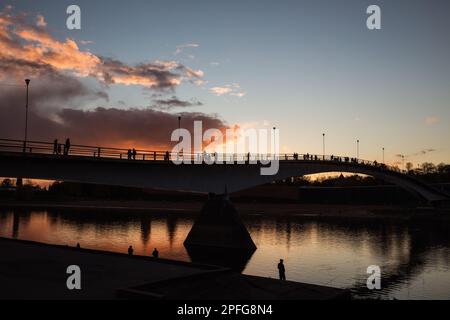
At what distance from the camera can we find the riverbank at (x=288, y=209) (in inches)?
3846

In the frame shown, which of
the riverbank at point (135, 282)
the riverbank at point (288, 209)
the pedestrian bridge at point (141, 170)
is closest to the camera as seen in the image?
the riverbank at point (135, 282)

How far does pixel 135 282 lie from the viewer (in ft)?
63.5

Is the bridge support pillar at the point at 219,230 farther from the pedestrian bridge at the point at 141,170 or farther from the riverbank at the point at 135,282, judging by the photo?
the riverbank at the point at 135,282

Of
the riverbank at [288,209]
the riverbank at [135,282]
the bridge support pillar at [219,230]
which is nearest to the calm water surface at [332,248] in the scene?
the bridge support pillar at [219,230]

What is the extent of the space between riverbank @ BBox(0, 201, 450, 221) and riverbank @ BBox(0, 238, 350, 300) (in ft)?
267

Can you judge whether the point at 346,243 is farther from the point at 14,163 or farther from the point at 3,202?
the point at 3,202

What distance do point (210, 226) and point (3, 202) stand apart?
5190 inches

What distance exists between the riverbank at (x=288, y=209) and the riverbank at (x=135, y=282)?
81.3m

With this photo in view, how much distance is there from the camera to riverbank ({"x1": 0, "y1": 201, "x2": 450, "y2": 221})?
97.7 metres

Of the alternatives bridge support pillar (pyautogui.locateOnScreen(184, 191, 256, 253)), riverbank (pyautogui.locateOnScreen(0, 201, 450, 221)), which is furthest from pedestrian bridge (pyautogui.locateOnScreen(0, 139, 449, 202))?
riverbank (pyautogui.locateOnScreen(0, 201, 450, 221))

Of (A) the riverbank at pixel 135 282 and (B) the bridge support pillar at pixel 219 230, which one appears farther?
(B) the bridge support pillar at pixel 219 230

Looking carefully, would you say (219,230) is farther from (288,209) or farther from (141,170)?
(288,209)

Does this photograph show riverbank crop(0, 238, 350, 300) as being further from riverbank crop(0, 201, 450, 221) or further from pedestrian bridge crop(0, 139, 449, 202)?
riverbank crop(0, 201, 450, 221)
